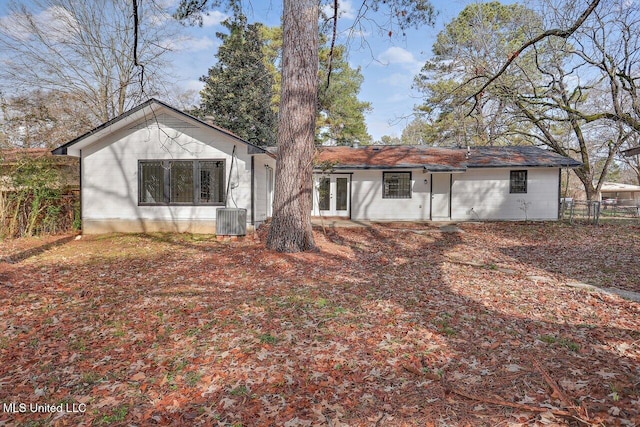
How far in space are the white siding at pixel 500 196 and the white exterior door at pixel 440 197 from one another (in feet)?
0.71

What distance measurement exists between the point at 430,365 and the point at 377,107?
2720cm

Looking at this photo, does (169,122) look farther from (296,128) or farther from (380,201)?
(380,201)

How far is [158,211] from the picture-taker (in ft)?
34.6

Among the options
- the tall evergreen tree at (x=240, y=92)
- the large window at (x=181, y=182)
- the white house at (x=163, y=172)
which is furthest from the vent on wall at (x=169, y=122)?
the tall evergreen tree at (x=240, y=92)

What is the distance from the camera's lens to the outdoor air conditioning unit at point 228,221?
31.1 feet

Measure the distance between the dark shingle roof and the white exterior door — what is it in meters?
0.73

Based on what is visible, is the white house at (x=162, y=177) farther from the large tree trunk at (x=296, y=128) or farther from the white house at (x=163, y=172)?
the large tree trunk at (x=296, y=128)

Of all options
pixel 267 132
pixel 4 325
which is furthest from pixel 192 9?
pixel 267 132

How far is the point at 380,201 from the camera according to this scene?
14742mm

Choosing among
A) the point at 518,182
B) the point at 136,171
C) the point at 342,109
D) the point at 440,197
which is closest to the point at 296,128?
the point at 136,171

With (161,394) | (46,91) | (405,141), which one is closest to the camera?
(161,394)

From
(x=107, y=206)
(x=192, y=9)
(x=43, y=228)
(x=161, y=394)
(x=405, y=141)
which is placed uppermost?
(x=405, y=141)

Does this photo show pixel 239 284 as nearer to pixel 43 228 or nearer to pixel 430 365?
pixel 430 365

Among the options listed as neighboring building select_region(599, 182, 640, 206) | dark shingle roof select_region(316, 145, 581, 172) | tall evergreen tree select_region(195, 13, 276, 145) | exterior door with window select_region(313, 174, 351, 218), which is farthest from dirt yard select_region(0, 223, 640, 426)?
neighboring building select_region(599, 182, 640, 206)
